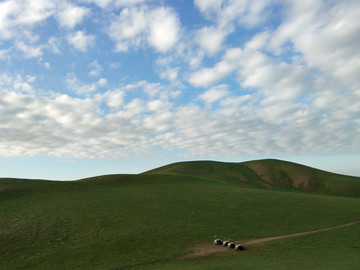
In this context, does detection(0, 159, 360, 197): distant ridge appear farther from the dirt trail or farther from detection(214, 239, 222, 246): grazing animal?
detection(214, 239, 222, 246): grazing animal

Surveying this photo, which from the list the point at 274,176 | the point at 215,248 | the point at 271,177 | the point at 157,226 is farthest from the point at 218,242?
the point at 274,176

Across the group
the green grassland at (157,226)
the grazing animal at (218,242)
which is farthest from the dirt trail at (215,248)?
the green grassland at (157,226)

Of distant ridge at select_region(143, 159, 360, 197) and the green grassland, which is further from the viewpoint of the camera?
distant ridge at select_region(143, 159, 360, 197)

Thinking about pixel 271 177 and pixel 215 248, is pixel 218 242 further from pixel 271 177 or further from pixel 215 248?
pixel 271 177

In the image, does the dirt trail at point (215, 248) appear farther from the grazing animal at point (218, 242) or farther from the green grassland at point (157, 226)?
the green grassland at point (157, 226)

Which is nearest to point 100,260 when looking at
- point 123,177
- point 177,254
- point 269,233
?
point 177,254

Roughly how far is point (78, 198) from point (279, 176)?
95099mm

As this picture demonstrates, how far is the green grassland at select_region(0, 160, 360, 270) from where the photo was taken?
26.3 meters

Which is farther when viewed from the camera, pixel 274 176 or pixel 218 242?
pixel 274 176

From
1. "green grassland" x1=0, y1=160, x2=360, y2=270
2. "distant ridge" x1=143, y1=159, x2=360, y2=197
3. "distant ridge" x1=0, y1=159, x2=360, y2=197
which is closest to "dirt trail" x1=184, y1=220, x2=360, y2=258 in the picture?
"green grassland" x1=0, y1=160, x2=360, y2=270

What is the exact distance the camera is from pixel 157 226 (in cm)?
3622

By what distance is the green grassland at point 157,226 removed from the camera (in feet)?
86.3

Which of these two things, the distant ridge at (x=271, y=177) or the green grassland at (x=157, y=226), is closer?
the green grassland at (x=157, y=226)

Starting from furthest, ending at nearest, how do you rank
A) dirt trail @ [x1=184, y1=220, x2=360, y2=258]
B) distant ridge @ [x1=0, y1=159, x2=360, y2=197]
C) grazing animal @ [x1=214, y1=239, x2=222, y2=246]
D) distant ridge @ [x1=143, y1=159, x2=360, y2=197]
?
distant ridge @ [x1=143, y1=159, x2=360, y2=197] < distant ridge @ [x1=0, y1=159, x2=360, y2=197] < grazing animal @ [x1=214, y1=239, x2=222, y2=246] < dirt trail @ [x1=184, y1=220, x2=360, y2=258]
